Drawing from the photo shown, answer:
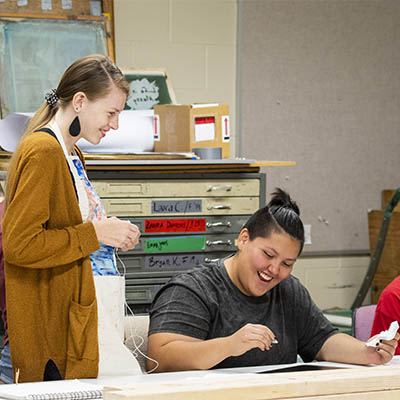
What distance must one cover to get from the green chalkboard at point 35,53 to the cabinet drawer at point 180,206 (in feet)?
2.41

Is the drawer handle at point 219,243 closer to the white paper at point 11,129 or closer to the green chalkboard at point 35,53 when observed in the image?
the white paper at point 11,129

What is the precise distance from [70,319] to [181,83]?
2240mm

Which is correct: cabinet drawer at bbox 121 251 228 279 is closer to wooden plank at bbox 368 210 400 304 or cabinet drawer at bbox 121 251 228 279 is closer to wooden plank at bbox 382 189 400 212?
wooden plank at bbox 368 210 400 304

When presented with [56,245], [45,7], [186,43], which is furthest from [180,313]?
[186,43]

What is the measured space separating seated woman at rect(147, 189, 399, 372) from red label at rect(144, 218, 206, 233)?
0.84 meters

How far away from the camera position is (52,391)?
1332mm

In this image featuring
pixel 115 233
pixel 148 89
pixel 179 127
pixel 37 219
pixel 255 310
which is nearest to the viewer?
pixel 37 219


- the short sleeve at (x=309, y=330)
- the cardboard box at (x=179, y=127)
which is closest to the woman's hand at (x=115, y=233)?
the short sleeve at (x=309, y=330)

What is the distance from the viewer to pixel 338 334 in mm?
1961

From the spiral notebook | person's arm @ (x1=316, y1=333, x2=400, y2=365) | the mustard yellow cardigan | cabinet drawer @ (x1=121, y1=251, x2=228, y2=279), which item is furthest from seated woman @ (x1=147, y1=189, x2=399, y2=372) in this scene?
cabinet drawer @ (x1=121, y1=251, x2=228, y2=279)

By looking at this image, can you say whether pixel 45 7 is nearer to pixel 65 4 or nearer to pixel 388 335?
pixel 65 4

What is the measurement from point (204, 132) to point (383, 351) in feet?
4.66

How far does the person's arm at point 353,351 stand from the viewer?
178cm

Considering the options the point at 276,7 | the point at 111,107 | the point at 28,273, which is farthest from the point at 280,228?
the point at 276,7
